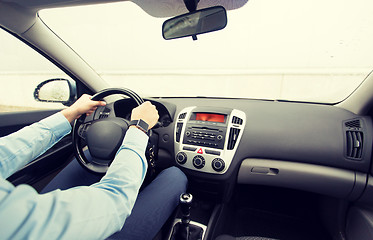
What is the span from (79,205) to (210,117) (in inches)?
52.0

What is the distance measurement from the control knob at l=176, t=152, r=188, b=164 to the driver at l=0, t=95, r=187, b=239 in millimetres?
311

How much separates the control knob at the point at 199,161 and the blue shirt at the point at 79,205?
2.73ft

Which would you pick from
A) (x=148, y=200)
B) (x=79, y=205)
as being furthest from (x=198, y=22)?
(x=79, y=205)

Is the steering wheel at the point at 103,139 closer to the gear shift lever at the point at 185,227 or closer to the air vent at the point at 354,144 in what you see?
the gear shift lever at the point at 185,227

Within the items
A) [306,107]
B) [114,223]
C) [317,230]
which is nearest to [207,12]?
[306,107]

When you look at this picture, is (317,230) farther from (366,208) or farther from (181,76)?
(181,76)

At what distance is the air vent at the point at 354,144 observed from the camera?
1.51 metres

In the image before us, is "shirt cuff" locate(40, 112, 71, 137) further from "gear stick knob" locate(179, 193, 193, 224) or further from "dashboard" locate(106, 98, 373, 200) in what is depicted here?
"gear stick knob" locate(179, 193, 193, 224)

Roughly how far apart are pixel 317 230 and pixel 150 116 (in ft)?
6.12

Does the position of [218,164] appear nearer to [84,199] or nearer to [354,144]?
[354,144]

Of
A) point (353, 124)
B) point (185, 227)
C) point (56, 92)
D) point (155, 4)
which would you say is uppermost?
point (155, 4)

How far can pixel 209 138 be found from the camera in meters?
1.72

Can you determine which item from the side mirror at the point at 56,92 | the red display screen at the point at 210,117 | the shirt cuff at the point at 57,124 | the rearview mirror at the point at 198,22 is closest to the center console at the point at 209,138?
the red display screen at the point at 210,117

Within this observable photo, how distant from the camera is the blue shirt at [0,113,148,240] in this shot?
0.53 m
